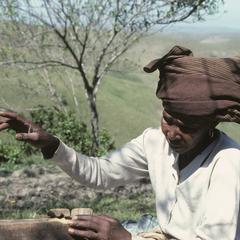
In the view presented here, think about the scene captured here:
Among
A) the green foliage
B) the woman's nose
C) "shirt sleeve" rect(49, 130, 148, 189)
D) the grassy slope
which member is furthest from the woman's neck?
the grassy slope

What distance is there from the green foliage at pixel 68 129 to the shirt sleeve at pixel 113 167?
8.36 meters

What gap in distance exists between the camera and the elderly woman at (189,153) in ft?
7.90

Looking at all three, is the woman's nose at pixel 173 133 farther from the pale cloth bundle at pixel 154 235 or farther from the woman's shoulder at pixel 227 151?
the pale cloth bundle at pixel 154 235

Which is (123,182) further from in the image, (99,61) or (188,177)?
(99,61)

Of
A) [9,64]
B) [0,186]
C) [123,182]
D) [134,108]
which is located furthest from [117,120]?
[123,182]

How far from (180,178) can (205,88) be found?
0.43 m

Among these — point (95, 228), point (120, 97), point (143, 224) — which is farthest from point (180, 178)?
point (120, 97)

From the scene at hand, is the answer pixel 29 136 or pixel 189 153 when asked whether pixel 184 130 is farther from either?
pixel 29 136

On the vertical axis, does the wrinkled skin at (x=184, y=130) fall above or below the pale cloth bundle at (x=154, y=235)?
above

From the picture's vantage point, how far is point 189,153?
106 inches

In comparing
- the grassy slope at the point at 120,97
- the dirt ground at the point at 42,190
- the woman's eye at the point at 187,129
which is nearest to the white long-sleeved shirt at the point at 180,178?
the woman's eye at the point at 187,129

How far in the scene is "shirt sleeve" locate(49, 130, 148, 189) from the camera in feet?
9.28

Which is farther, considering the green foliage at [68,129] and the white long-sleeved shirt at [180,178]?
the green foliage at [68,129]

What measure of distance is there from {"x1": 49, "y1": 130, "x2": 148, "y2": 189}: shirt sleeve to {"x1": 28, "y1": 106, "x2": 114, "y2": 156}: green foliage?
27.4ft
